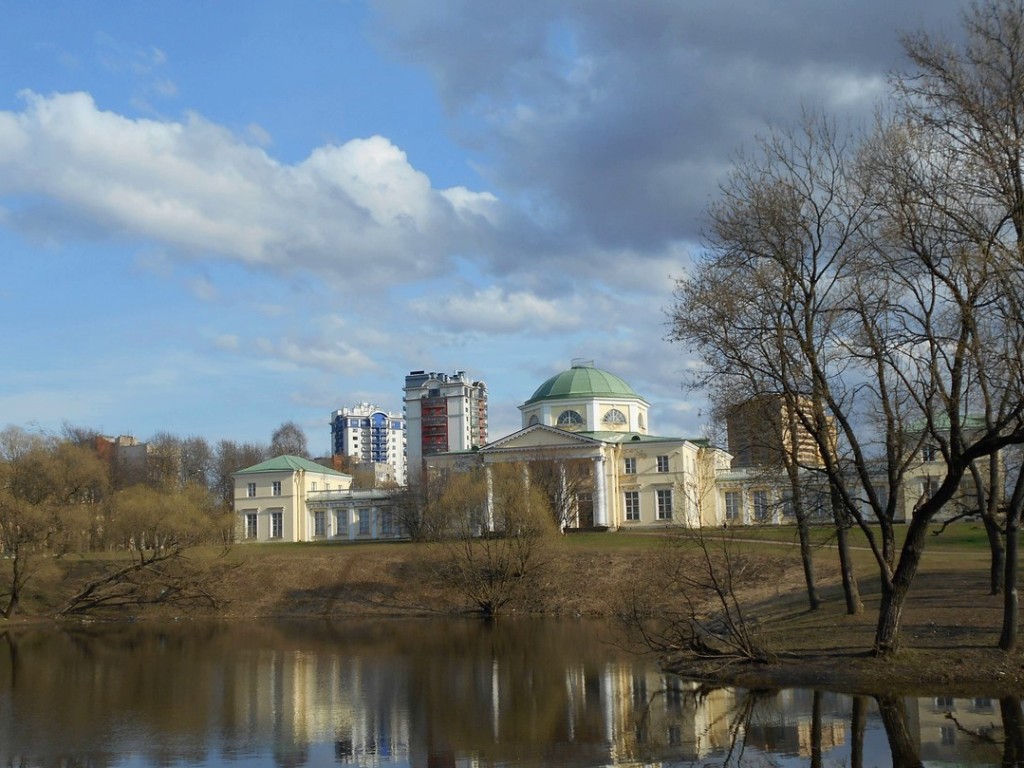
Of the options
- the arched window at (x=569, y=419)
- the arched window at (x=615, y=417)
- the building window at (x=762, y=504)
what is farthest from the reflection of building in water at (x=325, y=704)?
the arched window at (x=615, y=417)

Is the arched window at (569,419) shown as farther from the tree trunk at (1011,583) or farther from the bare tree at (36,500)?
the tree trunk at (1011,583)

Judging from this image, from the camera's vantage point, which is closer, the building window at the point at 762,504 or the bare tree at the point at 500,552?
the building window at the point at 762,504

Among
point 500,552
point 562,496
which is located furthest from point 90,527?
point 562,496

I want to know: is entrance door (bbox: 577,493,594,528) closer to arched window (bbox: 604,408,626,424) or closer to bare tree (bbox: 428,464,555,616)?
arched window (bbox: 604,408,626,424)

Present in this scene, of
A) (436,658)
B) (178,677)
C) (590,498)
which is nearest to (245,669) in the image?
(178,677)

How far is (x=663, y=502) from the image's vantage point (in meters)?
77.9

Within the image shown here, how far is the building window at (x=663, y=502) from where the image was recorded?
77000 mm

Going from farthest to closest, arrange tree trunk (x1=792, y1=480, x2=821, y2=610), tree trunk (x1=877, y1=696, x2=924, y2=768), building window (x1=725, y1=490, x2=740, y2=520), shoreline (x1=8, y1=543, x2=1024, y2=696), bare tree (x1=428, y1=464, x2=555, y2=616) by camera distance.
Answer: building window (x1=725, y1=490, x2=740, y2=520) < bare tree (x1=428, y1=464, x2=555, y2=616) < tree trunk (x1=792, y1=480, x2=821, y2=610) < shoreline (x1=8, y1=543, x2=1024, y2=696) < tree trunk (x1=877, y1=696, x2=924, y2=768)

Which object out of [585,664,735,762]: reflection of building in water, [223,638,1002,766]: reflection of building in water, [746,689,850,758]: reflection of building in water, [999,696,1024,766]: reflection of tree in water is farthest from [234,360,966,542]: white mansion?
[999,696,1024,766]: reflection of tree in water

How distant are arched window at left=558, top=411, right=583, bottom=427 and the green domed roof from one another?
51.1 inches

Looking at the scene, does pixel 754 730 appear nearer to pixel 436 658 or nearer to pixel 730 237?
pixel 730 237

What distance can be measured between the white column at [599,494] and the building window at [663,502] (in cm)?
420

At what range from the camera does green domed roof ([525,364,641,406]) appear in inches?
3270

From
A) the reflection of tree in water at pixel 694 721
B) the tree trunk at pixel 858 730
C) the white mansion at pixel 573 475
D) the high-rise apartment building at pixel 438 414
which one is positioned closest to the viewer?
the tree trunk at pixel 858 730
